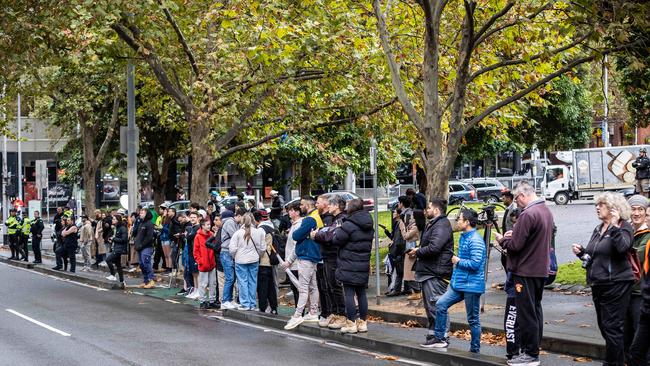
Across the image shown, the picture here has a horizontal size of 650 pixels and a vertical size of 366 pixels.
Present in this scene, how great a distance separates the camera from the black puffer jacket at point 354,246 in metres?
13.3

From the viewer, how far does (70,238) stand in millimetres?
27984

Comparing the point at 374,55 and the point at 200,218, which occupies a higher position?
the point at 374,55

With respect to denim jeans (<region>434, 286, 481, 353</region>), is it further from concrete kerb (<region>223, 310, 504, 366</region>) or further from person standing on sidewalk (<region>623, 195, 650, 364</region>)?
person standing on sidewalk (<region>623, 195, 650, 364</region>)

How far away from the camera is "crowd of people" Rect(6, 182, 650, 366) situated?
974 cm

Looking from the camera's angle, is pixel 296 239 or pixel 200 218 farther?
pixel 200 218

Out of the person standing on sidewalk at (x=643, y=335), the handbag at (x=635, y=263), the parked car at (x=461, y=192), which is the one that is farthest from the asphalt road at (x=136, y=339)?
the parked car at (x=461, y=192)

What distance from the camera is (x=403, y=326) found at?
15109 mm

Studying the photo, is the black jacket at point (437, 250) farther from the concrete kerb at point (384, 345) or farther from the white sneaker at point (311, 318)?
the white sneaker at point (311, 318)

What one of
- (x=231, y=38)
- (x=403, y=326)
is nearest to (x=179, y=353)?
(x=403, y=326)

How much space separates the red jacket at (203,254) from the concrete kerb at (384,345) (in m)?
1.98

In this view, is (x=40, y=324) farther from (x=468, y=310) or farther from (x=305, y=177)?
(x=305, y=177)

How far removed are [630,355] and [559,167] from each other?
43.7 metres

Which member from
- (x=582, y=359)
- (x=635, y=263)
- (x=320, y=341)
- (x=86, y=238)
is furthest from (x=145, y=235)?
(x=635, y=263)

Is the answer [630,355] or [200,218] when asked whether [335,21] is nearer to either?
[200,218]
